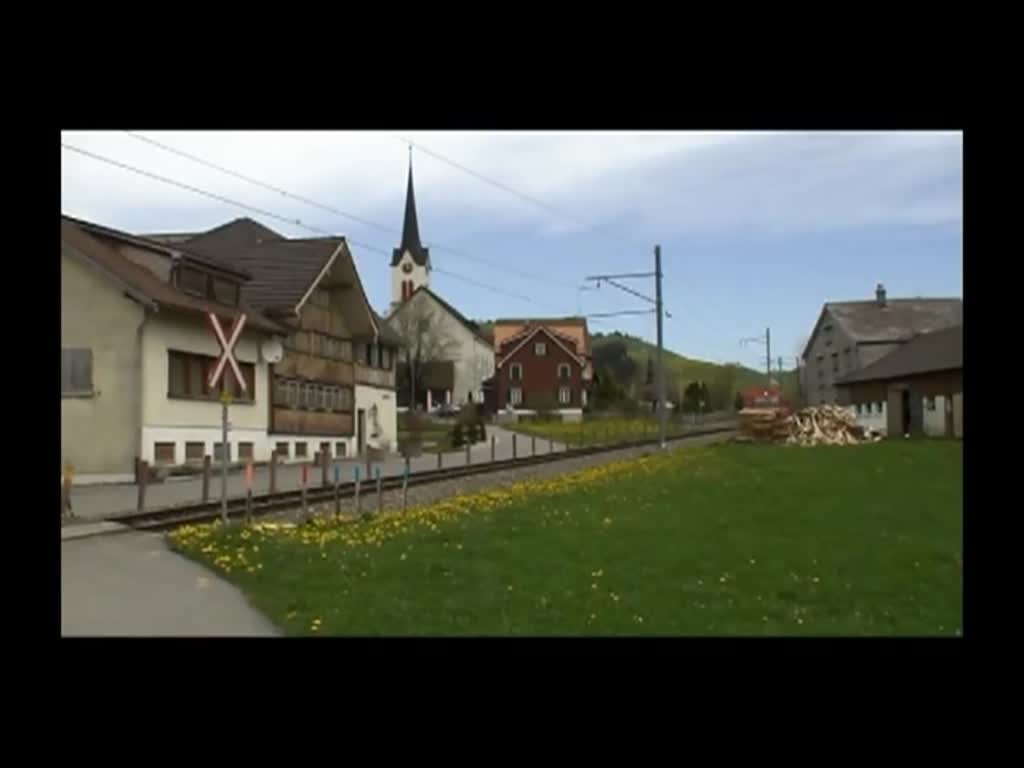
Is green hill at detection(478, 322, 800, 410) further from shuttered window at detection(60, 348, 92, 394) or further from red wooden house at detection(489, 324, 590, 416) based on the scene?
shuttered window at detection(60, 348, 92, 394)

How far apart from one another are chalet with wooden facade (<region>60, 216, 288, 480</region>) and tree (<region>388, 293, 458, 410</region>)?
19.3ft

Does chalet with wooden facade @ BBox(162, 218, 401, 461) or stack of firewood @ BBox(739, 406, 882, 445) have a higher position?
chalet with wooden facade @ BBox(162, 218, 401, 461)

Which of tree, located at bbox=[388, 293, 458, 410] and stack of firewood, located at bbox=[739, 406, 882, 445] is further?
stack of firewood, located at bbox=[739, 406, 882, 445]

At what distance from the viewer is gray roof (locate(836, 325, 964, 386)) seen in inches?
1661

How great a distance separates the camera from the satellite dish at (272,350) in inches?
1131

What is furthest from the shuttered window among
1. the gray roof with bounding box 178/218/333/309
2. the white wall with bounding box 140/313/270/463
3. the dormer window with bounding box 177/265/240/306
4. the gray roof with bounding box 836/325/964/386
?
the gray roof with bounding box 836/325/964/386

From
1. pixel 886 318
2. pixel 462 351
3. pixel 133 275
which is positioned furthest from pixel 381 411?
pixel 886 318

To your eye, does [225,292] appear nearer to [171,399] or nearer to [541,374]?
[171,399]

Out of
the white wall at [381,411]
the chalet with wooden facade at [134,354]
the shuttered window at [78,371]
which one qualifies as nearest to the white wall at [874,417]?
the white wall at [381,411]

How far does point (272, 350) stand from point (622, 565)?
20.7 metres
